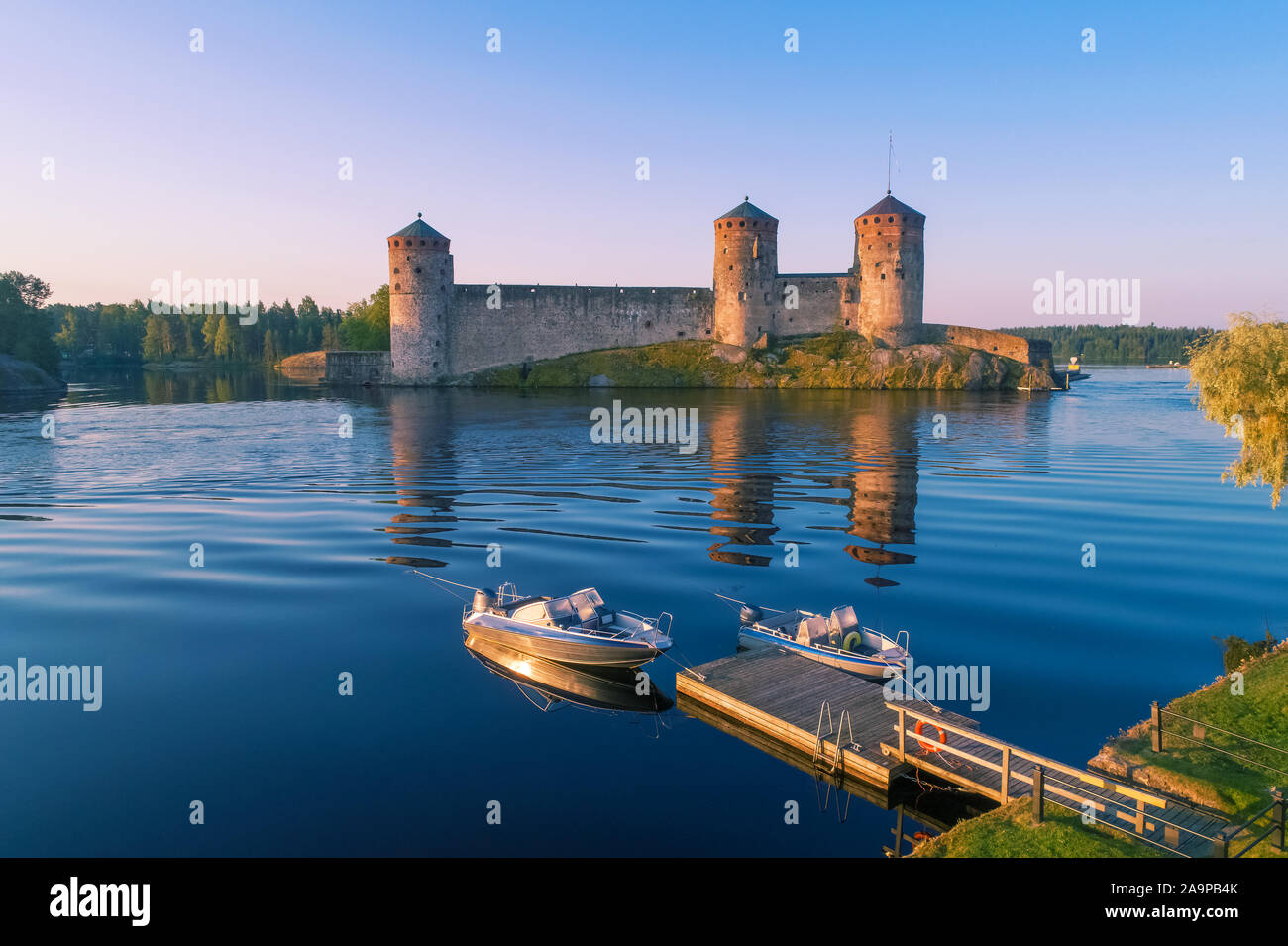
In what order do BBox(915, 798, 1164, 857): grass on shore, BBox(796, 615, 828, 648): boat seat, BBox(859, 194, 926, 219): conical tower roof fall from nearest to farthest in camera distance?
BBox(915, 798, 1164, 857): grass on shore < BBox(796, 615, 828, 648): boat seat < BBox(859, 194, 926, 219): conical tower roof

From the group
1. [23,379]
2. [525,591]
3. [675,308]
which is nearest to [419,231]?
[675,308]

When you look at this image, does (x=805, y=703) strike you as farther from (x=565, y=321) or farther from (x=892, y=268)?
(x=565, y=321)

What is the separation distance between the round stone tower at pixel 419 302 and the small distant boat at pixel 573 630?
7256 cm

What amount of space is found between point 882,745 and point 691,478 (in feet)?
73.0

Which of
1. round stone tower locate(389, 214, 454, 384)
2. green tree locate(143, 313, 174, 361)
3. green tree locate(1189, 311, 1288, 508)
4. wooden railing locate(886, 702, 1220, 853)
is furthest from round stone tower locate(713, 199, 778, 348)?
green tree locate(143, 313, 174, 361)

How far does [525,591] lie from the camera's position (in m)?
20.0

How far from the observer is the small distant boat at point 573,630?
622 inches

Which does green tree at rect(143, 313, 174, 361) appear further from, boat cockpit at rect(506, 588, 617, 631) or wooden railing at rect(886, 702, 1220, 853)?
wooden railing at rect(886, 702, 1220, 853)

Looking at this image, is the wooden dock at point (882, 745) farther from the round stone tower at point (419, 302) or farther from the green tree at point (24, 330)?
the green tree at point (24, 330)

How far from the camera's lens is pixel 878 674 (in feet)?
50.2

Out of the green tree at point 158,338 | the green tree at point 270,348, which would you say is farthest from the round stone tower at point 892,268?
the green tree at point 158,338

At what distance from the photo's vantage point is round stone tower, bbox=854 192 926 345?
3206 inches

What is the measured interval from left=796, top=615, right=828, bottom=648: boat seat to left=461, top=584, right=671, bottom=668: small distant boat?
2695 millimetres
